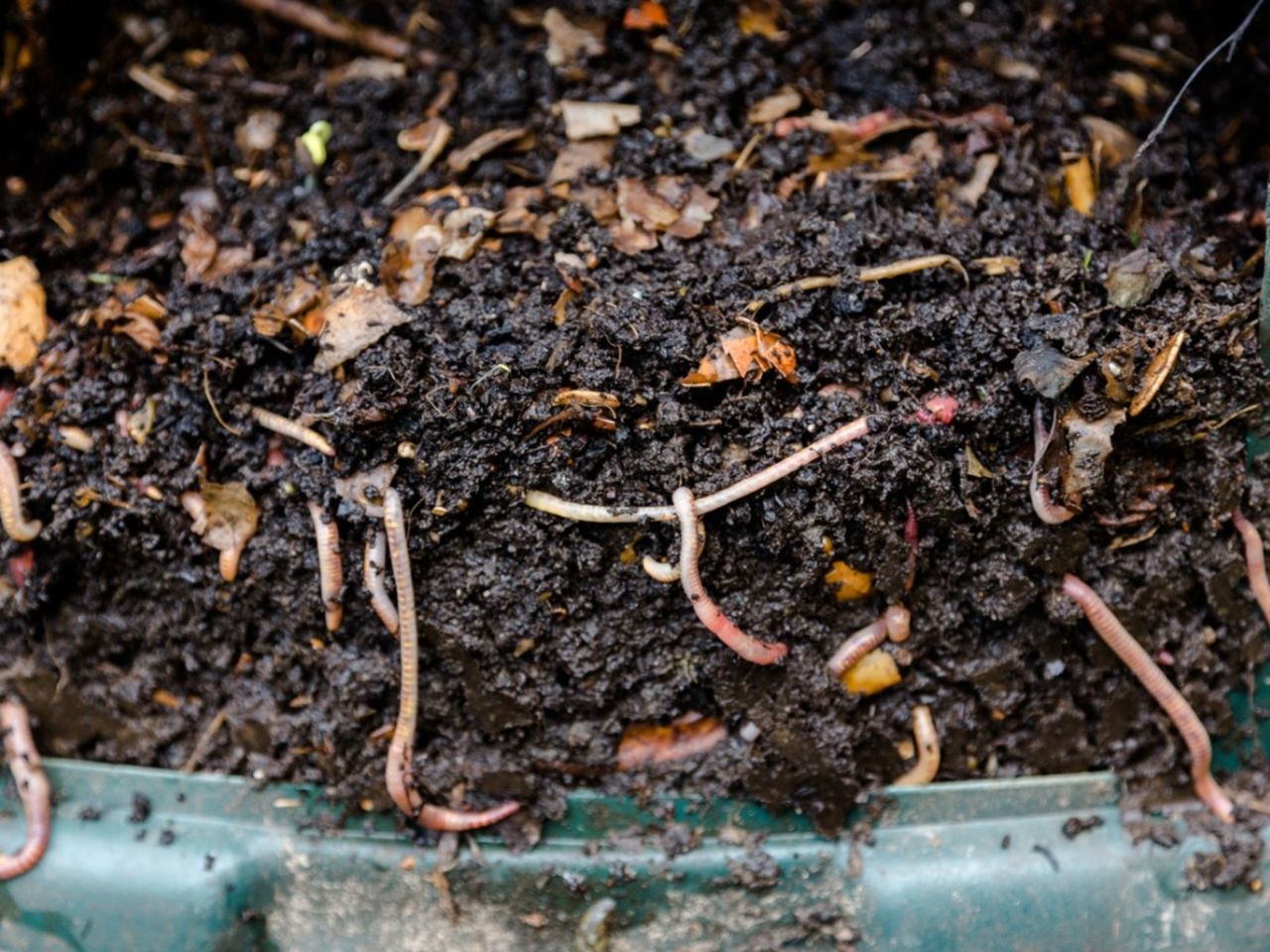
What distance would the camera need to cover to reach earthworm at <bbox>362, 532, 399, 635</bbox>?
Answer: 6.93 feet

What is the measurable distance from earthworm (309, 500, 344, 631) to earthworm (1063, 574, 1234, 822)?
1398mm

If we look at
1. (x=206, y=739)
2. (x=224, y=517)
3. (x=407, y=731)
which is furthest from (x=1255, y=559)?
(x=206, y=739)

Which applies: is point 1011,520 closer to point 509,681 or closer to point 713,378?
point 713,378

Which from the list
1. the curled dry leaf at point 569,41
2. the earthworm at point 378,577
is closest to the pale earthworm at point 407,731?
the earthworm at point 378,577

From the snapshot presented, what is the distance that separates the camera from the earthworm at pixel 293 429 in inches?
83.0

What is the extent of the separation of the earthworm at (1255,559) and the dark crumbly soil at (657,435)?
24 millimetres

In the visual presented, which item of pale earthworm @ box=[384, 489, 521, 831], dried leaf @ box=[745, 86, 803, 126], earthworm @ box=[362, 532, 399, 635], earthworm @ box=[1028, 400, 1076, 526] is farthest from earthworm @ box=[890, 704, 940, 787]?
dried leaf @ box=[745, 86, 803, 126]

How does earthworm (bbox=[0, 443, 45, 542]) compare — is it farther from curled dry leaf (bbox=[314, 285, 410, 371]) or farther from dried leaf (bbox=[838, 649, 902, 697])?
dried leaf (bbox=[838, 649, 902, 697])

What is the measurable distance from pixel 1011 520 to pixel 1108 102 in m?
1.05

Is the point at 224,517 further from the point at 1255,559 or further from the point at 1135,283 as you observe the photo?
the point at 1255,559

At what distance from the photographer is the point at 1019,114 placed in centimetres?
242

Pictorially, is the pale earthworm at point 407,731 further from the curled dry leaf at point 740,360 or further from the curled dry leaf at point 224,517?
the curled dry leaf at point 740,360

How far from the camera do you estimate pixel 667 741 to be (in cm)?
226

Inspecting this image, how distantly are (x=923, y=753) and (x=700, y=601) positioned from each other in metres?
0.60
